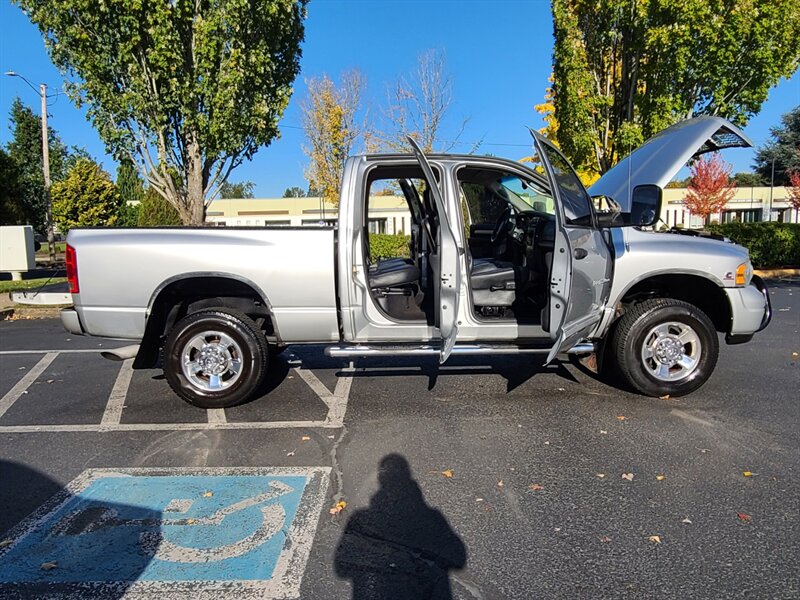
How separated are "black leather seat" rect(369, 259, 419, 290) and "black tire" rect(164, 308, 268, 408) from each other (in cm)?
115

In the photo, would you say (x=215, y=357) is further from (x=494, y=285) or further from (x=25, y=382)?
(x=25, y=382)

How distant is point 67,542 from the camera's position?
119 inches

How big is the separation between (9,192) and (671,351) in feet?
85.4

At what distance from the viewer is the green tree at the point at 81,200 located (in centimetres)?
2923

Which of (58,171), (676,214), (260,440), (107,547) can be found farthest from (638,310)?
(58,171)

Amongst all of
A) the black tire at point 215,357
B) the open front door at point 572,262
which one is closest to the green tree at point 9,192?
the black tire at point 215,357

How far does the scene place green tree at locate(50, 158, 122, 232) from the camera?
95.9ft

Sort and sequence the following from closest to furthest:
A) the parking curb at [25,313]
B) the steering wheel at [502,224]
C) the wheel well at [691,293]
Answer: the wheel well at [691,293]
the steering wheel at [502,224]
the parking curb at [25,313]

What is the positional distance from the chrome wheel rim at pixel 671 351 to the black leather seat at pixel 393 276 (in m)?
2.15

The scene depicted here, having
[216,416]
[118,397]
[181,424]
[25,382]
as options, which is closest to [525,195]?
[216,416]

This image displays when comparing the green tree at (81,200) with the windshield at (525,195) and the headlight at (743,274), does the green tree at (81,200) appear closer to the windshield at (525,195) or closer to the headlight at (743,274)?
the windshield at (525,195)

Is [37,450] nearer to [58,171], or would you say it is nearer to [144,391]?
[144,391]

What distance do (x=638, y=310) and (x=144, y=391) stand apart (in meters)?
4.71

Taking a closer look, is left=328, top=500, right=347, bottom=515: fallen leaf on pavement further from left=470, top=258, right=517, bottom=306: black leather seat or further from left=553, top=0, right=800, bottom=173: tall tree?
left=553, top=0, right=800, bottom=173: tall tree
